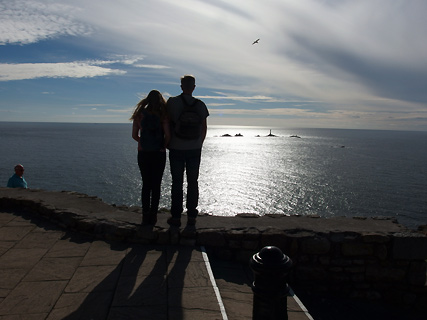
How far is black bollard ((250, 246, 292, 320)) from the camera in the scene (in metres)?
2.54

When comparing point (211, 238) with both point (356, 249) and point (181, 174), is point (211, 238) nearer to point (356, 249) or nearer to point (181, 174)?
point (181, 174)

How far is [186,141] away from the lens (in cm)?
489

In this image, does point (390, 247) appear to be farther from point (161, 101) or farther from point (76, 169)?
point (76, 169)

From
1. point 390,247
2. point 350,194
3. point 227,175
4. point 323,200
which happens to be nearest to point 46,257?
point 390,247

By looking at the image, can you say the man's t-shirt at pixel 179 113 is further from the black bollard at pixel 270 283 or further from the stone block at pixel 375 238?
the stone block at pixel 375 238

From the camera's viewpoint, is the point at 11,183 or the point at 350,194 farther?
the point at 350,194

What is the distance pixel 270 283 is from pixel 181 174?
2.73 meters

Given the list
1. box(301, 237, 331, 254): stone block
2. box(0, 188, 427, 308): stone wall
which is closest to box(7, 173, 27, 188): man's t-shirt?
box(0, 188, 427, 308): stone wall

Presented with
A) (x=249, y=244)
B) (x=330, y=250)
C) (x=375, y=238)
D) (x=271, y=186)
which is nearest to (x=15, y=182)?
(x=249, y=244)

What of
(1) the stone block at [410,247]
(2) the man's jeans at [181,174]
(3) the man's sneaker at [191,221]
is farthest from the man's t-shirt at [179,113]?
(1) the stone block at [410,247]

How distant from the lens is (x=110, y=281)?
11.9 ft

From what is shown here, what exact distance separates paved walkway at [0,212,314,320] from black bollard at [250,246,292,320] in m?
0.55

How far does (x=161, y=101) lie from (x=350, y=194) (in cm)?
3572

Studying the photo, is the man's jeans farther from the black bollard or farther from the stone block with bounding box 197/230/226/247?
the black bollard
